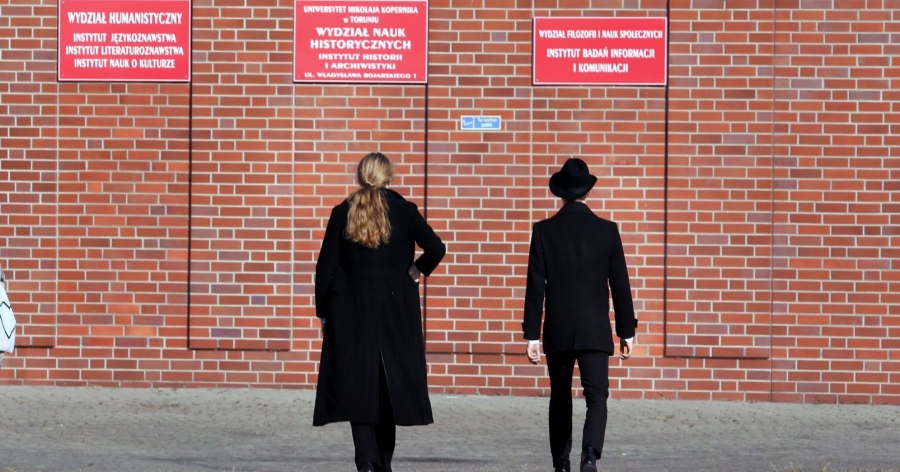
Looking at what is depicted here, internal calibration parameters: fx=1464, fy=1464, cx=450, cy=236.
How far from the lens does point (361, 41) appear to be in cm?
1253

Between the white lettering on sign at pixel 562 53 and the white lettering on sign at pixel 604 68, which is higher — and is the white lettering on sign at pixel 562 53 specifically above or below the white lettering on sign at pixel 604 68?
above

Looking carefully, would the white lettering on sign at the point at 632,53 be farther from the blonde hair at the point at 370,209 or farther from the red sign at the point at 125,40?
the blonde hair at the point at 370,209

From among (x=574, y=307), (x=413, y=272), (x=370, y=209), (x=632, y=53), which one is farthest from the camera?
(x=632, y=53)

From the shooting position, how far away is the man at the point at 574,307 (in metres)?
7.86

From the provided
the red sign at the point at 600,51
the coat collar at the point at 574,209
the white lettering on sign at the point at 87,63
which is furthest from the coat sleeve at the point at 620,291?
the white lettering on sign at the point at 87,63

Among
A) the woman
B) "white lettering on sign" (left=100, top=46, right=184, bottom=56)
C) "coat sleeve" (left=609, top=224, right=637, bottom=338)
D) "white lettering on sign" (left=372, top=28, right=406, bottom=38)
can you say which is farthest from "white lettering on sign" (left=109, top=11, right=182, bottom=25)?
"coat sleeve" (left=609, top=224, right=637, bottom=338)

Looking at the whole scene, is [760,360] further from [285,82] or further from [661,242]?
[285,82]

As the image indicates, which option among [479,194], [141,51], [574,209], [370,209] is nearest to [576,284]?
[574,209]

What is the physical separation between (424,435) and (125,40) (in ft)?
15.4

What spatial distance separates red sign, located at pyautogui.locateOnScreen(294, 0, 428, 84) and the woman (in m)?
5.05

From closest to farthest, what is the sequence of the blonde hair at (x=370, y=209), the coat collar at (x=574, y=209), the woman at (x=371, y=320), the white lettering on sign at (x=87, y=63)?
the blonde hair at (x=370, y=209) → the woman at (x=371, y=320) → the coat collar at (x=574, y=209) → the white lettering on sign at (x=87, y=63)

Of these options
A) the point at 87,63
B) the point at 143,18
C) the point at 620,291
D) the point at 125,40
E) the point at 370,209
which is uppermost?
the point at 143,18

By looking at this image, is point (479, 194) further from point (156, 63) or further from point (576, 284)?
point (576, 284)

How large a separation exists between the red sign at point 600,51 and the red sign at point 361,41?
3.39 feet
